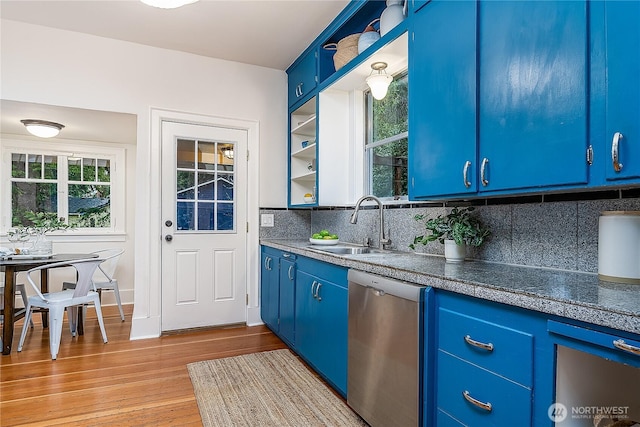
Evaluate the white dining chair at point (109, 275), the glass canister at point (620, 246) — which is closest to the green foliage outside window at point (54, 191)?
the white dining chair at point (109, 275)

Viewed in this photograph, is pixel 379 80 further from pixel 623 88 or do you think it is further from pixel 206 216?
pixel 206 216

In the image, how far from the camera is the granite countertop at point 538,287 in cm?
89

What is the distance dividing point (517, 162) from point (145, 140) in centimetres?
312

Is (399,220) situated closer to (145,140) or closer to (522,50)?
(522,50)

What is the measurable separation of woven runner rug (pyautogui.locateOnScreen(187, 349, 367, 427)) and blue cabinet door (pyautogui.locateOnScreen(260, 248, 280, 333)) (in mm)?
547

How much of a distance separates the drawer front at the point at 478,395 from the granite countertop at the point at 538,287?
262 mm

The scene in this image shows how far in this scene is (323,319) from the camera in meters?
2.35

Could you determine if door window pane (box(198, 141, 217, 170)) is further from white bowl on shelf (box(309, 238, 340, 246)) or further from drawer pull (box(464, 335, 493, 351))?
drawer pull (box(464, 335, 493, 351))

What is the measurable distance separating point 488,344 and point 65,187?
4.89m

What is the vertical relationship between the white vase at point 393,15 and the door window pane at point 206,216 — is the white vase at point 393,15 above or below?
above

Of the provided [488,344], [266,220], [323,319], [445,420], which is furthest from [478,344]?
[266,220]

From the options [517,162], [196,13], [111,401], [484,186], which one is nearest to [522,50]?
[517,162]

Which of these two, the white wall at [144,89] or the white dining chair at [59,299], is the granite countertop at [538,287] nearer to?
the white wall at [144,89]

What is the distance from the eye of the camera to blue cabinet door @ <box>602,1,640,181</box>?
3.41 ft
